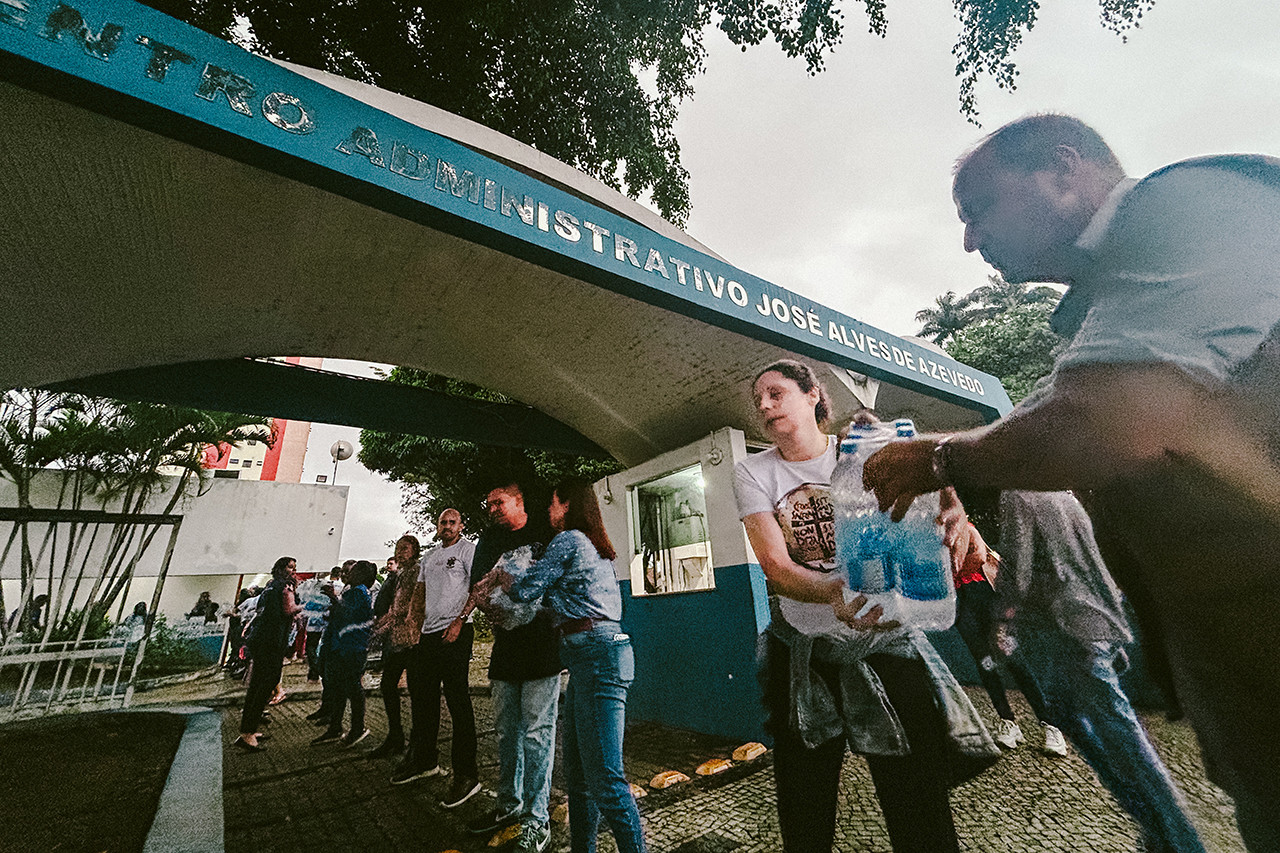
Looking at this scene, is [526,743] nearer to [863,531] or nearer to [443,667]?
[443,667]

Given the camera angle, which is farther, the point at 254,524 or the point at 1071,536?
the point at 254,524

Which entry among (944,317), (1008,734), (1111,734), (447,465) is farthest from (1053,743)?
(944,317)

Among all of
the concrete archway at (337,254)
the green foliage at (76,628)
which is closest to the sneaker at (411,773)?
the concrete archway at (337,254)

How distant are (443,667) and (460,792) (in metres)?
0.79

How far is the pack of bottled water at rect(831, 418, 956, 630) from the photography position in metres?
1.61

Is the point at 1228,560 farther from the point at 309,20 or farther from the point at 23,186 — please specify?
the point at 309,20

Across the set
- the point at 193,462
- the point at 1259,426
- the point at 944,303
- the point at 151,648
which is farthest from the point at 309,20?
the point at 944,303

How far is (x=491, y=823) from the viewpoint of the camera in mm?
2900

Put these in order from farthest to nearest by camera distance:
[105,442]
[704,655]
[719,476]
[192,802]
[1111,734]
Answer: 1. [105,442]
2. [704,655]
3. [719,476]
4. [192,802]
5. [1111,734]

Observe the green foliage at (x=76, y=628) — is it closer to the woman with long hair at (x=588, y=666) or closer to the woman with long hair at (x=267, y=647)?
the woman with long hair at (x=267, y=647)

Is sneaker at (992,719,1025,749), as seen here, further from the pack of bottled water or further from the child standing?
the child standing

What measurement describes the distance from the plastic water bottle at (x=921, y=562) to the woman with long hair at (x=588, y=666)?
133 cm

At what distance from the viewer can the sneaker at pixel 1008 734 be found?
219 centimetres

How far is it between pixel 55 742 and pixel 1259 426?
31.9 ft
